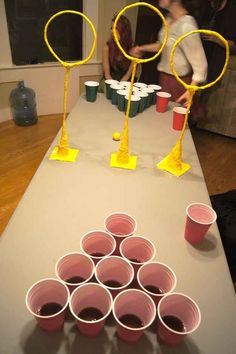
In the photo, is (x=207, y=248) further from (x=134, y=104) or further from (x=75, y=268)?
(x=134, y=104)

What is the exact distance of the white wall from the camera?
2930mm

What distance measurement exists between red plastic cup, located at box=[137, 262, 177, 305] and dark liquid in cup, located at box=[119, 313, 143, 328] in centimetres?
7

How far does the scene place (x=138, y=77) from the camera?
3.27 m

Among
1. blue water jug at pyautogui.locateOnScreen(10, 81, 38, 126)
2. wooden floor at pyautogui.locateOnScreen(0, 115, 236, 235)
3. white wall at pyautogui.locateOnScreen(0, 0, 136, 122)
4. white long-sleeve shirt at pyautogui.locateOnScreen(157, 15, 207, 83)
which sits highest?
white long-sleeve shirt at pyautogui.locateOnScreen(157, 15, 207, 83)

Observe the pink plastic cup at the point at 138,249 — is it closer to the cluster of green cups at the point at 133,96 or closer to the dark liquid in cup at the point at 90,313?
the dark liquid in cup at the point at 90,313

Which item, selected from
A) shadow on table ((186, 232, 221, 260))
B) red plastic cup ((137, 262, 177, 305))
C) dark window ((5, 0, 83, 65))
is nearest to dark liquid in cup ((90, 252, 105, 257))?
red plastic cup ((137, 262, 177, 305))

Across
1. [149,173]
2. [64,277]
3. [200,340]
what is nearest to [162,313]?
[200,340]

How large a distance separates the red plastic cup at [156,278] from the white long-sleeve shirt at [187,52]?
115 cm

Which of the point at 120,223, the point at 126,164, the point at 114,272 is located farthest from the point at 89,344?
the point at 126,164

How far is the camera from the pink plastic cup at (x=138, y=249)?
2.65 ft

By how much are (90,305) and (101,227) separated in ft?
0.91

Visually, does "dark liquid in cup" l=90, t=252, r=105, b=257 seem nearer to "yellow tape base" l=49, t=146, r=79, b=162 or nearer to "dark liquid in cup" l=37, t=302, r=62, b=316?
"dark liquid in cup" l=37, t=302, r=62, b=316

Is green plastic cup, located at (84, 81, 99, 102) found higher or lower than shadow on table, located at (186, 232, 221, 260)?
higher

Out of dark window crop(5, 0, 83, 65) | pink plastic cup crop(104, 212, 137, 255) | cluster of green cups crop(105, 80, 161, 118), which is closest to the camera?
pink plastic cup crop(104, 212, 137, 255)
